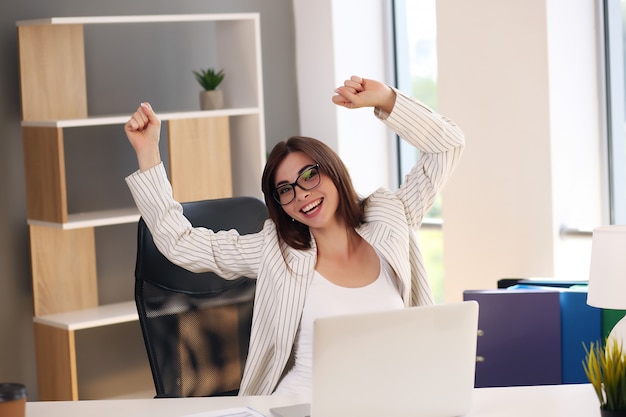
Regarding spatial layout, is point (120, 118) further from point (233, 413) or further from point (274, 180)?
point (233, 413)

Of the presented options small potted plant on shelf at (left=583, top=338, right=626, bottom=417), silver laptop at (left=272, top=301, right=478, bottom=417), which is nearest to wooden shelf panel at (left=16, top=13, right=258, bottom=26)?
silver laptop at (left=272, top=301, right=478, bottom=417)

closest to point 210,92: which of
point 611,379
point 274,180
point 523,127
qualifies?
point 523,127

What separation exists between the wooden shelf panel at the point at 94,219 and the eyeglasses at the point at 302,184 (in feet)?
5.08

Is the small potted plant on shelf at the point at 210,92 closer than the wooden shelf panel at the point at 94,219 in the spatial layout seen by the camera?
No

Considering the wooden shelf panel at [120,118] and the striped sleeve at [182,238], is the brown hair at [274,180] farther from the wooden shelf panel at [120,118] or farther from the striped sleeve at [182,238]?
the wooden shelf panel at [120,118]

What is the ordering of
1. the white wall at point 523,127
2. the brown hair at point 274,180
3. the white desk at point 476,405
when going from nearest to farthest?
the white desk at point 476,405 → the brown hair at point 274,180 → the white wall at point 523,127

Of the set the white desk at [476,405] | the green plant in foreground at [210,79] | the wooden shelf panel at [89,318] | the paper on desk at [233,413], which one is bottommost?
the wooden shelf panel at [89,318]

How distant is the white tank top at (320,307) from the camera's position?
240 cm

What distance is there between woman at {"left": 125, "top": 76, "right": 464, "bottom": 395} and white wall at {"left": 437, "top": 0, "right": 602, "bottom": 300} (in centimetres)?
135

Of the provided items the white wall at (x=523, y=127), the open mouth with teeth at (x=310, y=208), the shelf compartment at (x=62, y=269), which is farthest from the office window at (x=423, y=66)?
the open mouth with teeth at (x=310, y=208)

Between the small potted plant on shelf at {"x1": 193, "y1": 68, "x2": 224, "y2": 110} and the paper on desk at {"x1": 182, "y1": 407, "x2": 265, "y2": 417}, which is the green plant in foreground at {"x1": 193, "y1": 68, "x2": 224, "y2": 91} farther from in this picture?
the paper on desk at {"x1": 182, "y1": 407, "x2": 265, "y2": 417}

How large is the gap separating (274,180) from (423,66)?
7.93 feet

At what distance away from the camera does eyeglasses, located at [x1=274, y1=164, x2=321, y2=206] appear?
2.46 metres

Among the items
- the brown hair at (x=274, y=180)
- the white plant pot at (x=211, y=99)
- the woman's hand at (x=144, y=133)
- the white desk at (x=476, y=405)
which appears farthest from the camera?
the white plant pot at (x=211, y=99)
